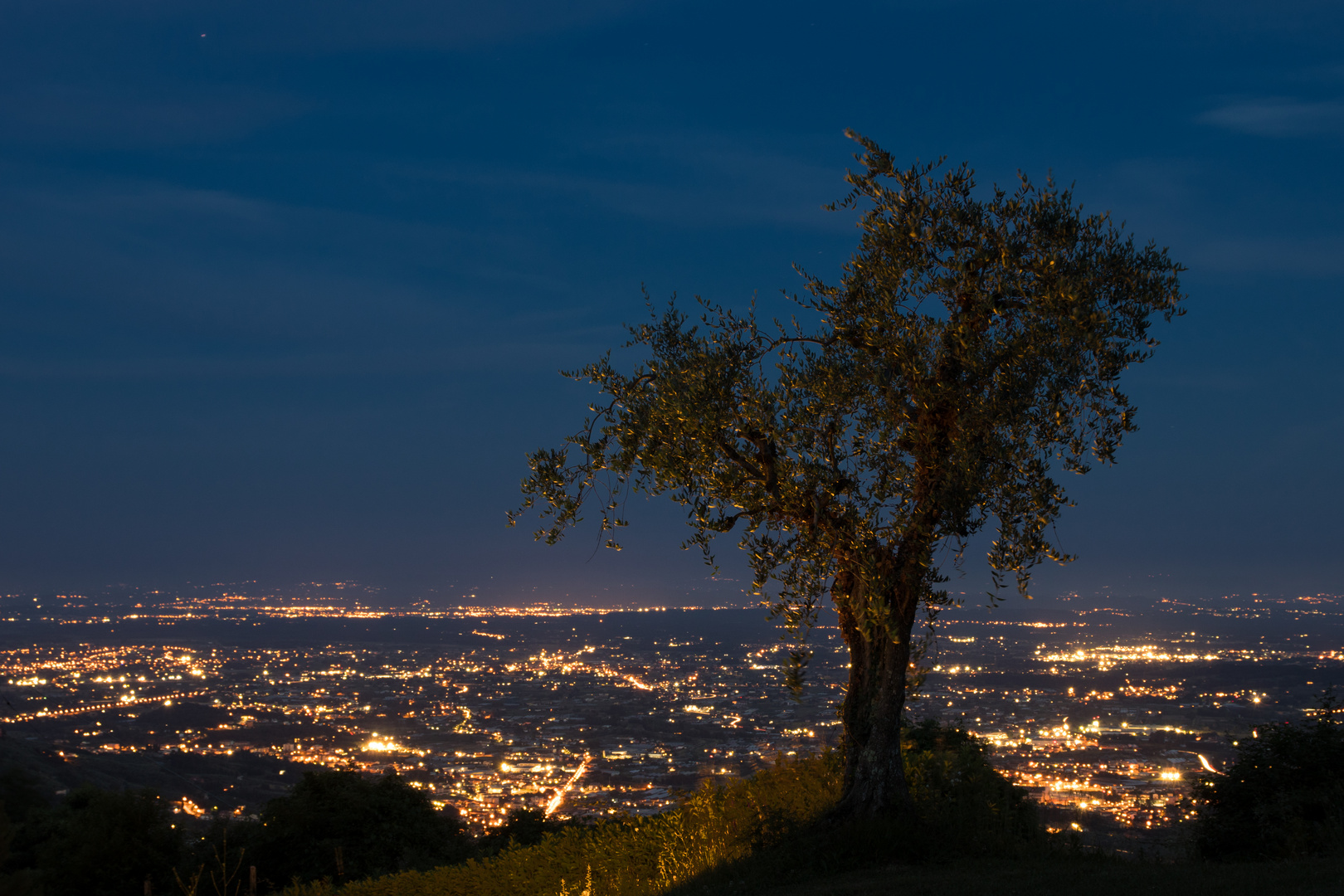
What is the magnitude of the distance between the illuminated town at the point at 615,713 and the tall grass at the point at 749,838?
154 cm

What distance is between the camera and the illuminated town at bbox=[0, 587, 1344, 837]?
4153 cm

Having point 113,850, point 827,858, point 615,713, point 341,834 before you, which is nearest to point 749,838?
point 827,858

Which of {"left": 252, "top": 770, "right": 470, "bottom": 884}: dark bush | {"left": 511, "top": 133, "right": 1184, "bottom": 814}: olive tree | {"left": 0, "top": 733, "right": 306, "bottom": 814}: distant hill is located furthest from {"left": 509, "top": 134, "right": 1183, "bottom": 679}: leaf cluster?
{"left": 0, "top": 733, "right": 306, "bottom": 814}: distant hill

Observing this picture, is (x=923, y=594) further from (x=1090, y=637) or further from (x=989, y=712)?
(x=1090, y=637)

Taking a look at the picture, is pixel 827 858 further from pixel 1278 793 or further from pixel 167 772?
pixel 167 772

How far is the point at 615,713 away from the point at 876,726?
70103mm

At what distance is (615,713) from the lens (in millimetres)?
78875

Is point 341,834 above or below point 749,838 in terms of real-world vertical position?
below

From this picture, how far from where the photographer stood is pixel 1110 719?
5841cm

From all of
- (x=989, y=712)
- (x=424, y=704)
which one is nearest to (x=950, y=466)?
(x=989, y=712)

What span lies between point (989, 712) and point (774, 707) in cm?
1874

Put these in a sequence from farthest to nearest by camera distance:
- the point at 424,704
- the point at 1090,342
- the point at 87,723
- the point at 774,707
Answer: the point at 424,704 < the point at 87,723 < the point at 774,707 < the point at 1090,342

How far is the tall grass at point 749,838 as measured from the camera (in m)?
11.4

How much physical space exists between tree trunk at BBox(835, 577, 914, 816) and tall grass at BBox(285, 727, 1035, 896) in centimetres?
41
